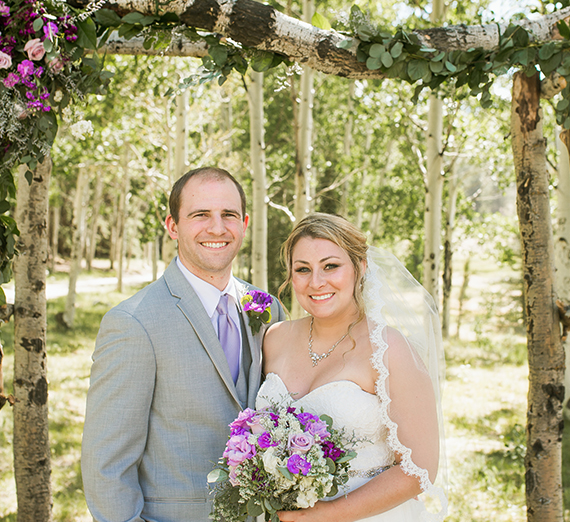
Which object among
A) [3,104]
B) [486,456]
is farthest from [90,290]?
[3,104]

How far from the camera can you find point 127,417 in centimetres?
222

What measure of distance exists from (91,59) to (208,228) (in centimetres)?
101

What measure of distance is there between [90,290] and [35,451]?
22.3m

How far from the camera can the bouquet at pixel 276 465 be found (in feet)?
6.55

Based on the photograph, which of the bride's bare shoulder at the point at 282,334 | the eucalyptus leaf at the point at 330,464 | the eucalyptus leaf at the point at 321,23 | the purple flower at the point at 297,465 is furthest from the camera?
the bride's bare shoulder at the point at 282,334

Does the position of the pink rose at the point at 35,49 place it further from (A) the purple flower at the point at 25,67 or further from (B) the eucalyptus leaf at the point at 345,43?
(B) the eucalyptus leaf at the point at 345,43

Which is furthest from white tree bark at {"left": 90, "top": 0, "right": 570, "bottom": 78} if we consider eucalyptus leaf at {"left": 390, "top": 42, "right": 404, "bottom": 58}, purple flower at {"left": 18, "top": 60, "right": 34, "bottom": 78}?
purple flower at {"left": 18, "top": 60, "right": 34, "bottom": 78}

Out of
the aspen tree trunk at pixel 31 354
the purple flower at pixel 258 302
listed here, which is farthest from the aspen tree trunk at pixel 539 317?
the aspen tree trunk at pixel 31 354

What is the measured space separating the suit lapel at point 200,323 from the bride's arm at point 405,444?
2.38ft

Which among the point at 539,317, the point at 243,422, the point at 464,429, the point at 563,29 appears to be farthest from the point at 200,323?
the point at 464,429

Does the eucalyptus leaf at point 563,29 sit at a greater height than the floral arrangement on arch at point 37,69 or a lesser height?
greater

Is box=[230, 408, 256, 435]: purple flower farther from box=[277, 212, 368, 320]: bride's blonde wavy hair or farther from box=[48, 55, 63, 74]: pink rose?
box=[48, 55, 63, 74]: pink rose

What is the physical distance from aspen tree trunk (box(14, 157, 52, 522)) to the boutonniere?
5.11 feet

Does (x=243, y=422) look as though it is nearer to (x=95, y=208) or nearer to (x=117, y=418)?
(x=117, y=418)
